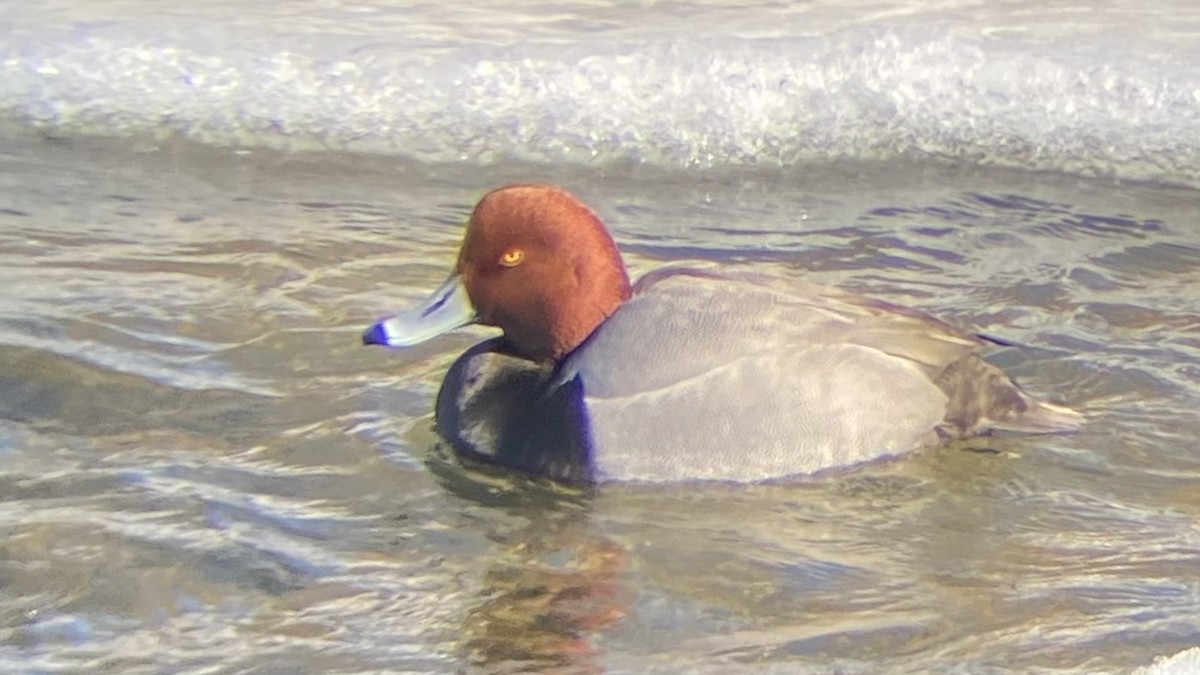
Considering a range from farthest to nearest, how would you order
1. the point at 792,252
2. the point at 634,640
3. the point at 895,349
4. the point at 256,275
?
the point at 792,252, the point at 256,275, the point at 895,349, the point at 634,640

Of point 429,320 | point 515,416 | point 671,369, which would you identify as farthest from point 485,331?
point 671,369

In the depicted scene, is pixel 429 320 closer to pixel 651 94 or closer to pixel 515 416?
pixel 515 416

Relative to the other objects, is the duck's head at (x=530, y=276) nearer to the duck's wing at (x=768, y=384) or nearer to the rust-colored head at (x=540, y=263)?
the rust-colored head at (x=540, y=263)

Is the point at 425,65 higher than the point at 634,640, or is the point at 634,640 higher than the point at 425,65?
the point at 425,65

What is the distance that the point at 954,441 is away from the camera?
15.8ft

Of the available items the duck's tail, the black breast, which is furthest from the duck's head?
the duck's tail

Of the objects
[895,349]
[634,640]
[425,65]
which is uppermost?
[425,65]

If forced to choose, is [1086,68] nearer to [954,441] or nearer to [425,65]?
[425,65]

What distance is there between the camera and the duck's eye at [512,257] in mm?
4746

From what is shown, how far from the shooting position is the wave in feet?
22.8

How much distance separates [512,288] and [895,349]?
91 cm

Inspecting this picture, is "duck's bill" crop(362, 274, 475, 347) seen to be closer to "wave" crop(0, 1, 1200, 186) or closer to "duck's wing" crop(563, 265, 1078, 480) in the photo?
"duck's wing" crop(563, 265, 1078, 480)

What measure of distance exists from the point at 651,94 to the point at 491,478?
284cm

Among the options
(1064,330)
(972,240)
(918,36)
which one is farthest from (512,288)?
(918,36)
